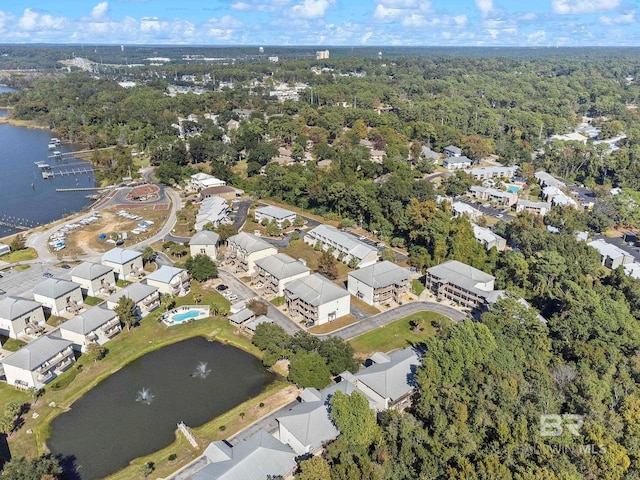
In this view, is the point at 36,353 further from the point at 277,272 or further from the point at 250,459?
the point at 277,272

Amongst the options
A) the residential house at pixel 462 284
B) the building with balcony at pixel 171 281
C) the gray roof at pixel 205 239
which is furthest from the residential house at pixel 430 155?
the building with balcony at pixel 171 281

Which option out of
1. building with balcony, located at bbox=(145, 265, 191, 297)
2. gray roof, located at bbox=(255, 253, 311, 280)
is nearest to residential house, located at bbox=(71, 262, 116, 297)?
building with balcony, located at bbox=(145, 265, 191, 297)

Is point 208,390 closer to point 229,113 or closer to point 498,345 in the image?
point 498,345

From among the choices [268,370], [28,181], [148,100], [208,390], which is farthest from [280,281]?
[148,100]

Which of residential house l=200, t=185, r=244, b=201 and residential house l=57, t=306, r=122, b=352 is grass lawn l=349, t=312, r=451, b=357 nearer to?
residential house l=57, t=306, r=122, b=352

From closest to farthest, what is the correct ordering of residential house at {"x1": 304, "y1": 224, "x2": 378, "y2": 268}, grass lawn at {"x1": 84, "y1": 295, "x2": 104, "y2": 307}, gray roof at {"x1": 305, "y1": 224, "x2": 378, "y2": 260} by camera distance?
grass lawn at {"x1": 84, "y1": 295, "x2": 104, "y2": 307}, residential house at {"x1": 304, "y1": 224, "x2": 378, "y2": 268}, gray roof at {"x1": 305, "y1": 224, "x2": 378, "y2": 260}

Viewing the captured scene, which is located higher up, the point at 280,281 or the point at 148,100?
the point at 148,100
